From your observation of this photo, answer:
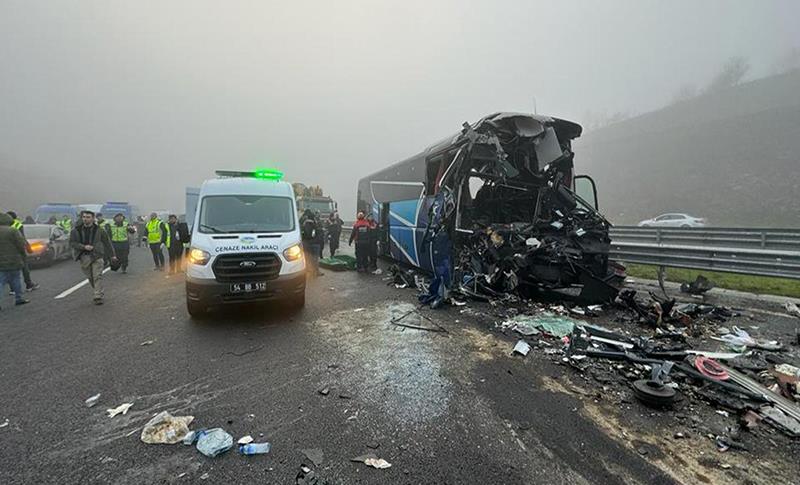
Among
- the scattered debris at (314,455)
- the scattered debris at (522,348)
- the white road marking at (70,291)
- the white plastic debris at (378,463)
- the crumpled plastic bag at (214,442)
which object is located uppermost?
the white road marking at (70,291)

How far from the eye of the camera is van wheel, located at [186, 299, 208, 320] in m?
5.67

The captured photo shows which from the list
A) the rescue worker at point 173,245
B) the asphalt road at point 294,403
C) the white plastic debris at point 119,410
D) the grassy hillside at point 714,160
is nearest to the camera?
the asphalt road at point 294,403

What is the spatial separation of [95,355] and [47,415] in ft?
5.16

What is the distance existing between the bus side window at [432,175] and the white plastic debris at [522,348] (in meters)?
4.51

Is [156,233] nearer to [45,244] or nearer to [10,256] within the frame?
[10,256]

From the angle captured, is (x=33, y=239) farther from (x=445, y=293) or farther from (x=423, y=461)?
(x=423, y=461)

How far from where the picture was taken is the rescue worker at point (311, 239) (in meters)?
9.78

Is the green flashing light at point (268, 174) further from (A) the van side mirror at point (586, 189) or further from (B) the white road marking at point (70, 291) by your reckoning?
(A) the van side mirror at point (586, 189)

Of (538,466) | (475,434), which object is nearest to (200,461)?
(475,434)

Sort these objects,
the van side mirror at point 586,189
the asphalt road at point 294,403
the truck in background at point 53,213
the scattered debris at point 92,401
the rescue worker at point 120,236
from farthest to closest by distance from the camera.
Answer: the truck in background at point 53,213
the rescue worker at point 120,236
the van side mirror at point 586,189
the scattered debris at point 92,401
the asphalt road at point 294,403

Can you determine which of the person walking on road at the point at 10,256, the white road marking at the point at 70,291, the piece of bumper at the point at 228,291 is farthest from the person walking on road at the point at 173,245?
the piece of bumper at the point at 228,291

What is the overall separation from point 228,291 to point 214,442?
10.4ft

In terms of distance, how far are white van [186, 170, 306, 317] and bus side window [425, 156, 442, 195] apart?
3.25m

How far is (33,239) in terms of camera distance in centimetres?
1204
